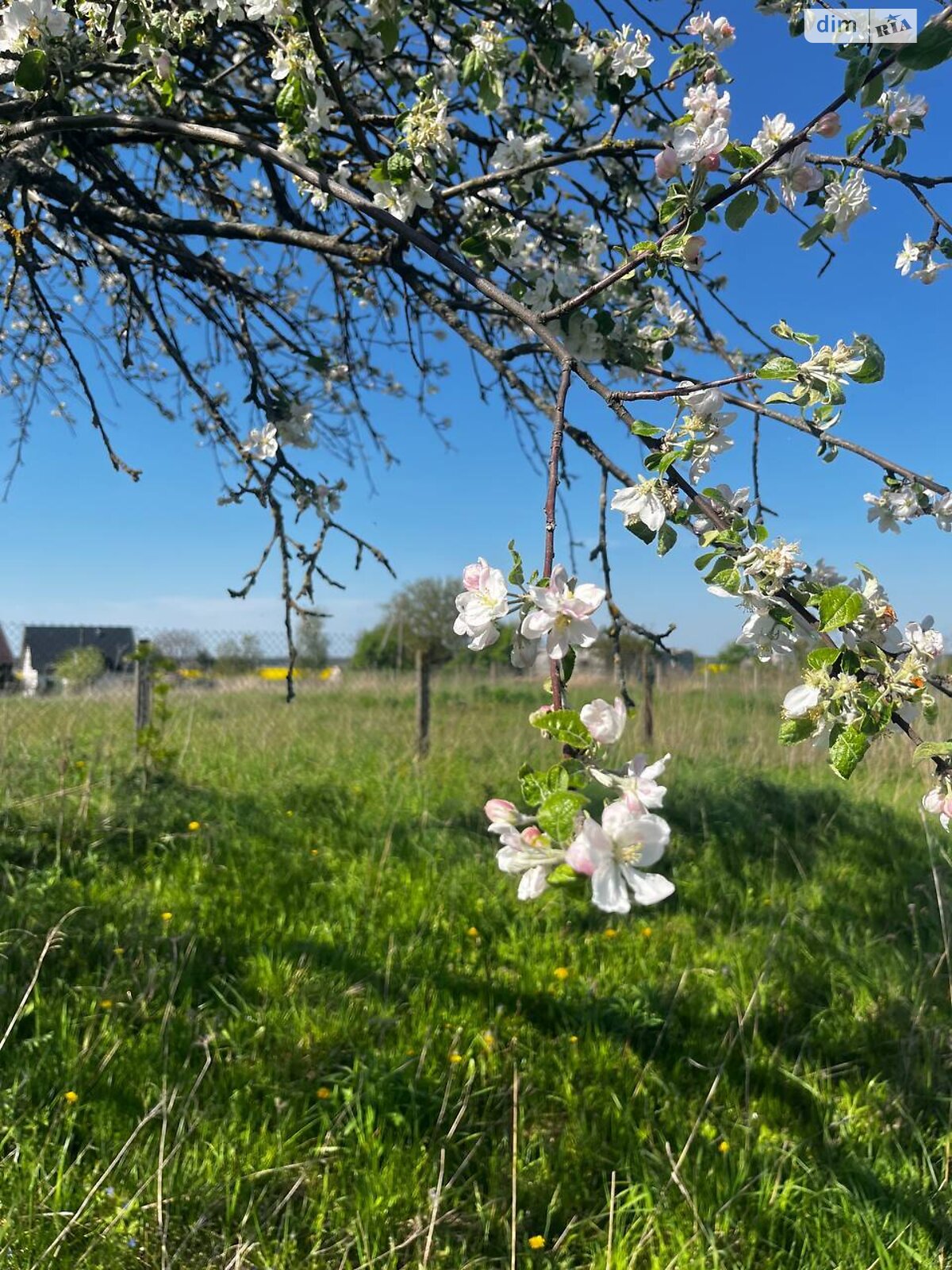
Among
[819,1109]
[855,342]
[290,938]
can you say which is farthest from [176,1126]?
[855,342]

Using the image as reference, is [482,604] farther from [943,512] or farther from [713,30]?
[713,30]

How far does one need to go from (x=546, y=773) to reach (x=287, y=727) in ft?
19.0

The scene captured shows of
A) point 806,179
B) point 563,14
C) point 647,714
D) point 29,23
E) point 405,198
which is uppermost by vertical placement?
point 563,14

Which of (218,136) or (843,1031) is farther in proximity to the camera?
(843,1031)

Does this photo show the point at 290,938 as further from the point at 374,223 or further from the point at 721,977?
the point at 374,223

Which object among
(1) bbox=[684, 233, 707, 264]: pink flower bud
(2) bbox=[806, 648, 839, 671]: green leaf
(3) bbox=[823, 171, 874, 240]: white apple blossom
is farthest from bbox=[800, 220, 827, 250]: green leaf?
(2) bbox=[806, 648, 839, 671]: green leaf

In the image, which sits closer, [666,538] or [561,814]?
[561,814]

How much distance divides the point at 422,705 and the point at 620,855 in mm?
5341

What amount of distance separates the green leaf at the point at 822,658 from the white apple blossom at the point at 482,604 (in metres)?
0.33

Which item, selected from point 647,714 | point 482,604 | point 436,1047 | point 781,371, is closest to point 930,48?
point 781,371

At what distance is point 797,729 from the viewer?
2.90 feet

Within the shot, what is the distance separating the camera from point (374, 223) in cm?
182

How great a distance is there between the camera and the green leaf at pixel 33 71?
139 centimetres

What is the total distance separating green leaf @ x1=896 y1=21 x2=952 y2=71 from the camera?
0.90 m
